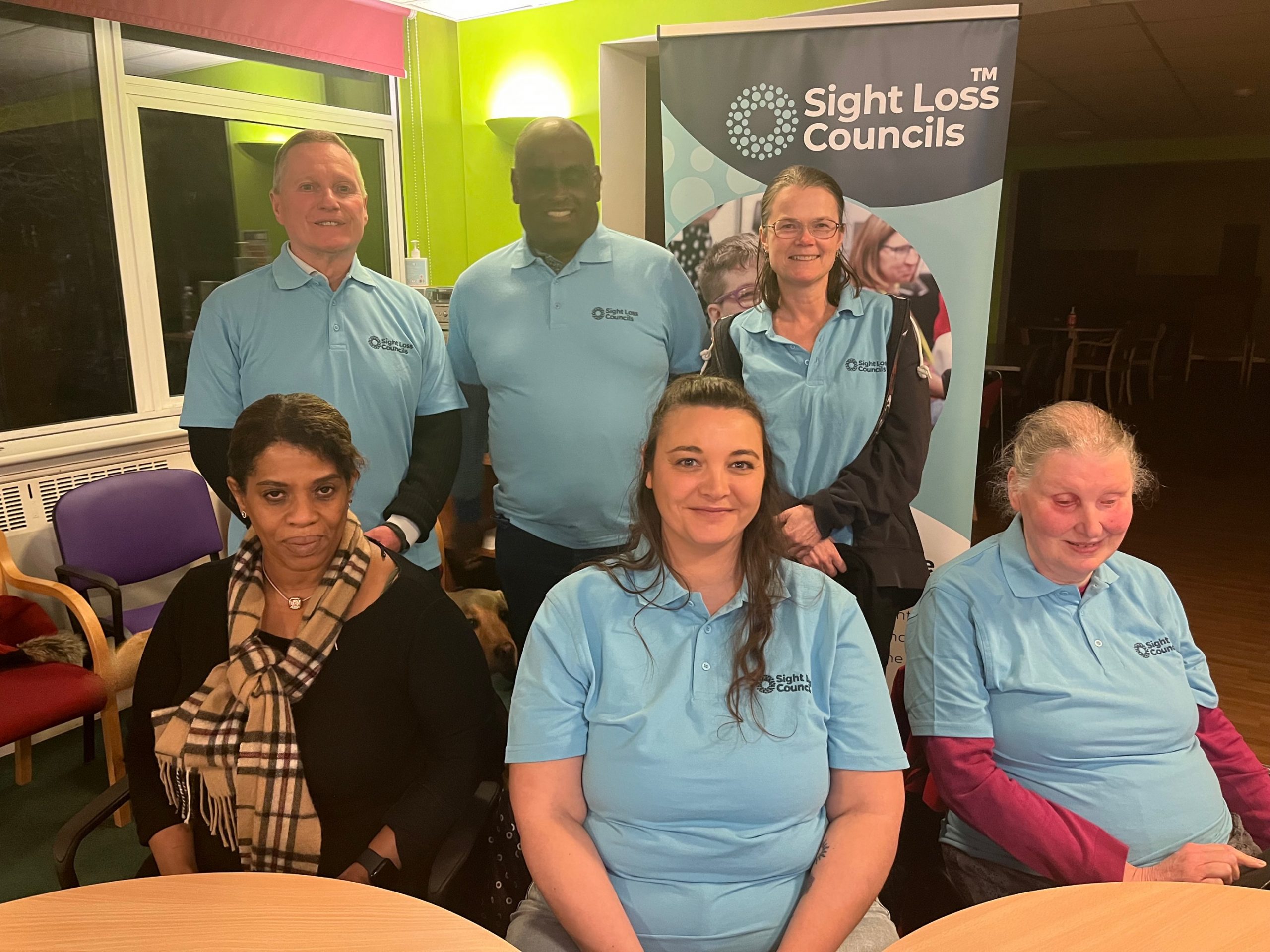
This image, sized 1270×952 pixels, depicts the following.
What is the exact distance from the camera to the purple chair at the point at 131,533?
9.85 ft

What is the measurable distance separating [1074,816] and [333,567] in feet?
4.59

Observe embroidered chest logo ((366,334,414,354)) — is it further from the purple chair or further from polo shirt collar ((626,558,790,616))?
the purple chair

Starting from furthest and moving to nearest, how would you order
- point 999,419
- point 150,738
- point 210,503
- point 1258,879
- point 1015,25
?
point 999,419 → point 210,503 → point 1015,25 → point 150,738 → point 1258,879

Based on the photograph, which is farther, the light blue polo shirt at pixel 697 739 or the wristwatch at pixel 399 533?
the wristwatch at pixel 399 533

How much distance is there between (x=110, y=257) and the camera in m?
3.58

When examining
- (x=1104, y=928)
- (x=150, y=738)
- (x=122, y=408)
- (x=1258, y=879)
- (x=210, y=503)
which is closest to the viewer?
(x=1104, y=928)

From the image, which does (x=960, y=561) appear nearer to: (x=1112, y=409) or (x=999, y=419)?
(x=999, y=419)

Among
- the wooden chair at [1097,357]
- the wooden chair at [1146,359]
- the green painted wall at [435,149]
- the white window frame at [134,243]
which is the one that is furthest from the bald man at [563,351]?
the wooden chair at [1146,359]

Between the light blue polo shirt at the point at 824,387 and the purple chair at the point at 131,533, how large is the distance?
2.09 m

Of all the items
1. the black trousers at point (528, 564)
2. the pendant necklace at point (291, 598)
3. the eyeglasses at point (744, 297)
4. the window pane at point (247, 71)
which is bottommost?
the black trousers at point (528, 564)

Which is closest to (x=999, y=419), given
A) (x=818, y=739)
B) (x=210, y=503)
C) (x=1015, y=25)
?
(x=1015, y=25)

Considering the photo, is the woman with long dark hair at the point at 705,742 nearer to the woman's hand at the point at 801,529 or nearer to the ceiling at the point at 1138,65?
the woman's hand at the point at 801,529

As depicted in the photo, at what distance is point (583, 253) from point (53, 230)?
234 centimetres

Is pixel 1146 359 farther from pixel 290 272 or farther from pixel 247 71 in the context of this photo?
pixel 290 272
